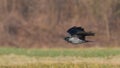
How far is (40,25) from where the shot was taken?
30703 mm

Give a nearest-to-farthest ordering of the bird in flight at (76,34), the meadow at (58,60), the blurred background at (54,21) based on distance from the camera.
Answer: the bird in flight at (76,34) → the meadow at (58,60) → the blurred background at (54,21)

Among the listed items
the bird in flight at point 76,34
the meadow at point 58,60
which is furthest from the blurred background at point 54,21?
the bird in flight at point 76,34

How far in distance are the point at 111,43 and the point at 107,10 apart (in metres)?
3.71

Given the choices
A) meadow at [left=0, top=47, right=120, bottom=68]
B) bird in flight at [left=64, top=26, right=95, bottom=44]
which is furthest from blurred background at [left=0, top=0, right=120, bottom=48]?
bird in flight at [left=64, top=26, right=95, bottom=44]

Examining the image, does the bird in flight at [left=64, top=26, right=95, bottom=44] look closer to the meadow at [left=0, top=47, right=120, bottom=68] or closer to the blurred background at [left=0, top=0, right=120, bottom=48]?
the meadow at [left=0, top=47, right=120, bottom=68]

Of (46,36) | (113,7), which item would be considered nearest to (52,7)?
(46,36)

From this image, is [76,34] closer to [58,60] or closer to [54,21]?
[58,60]

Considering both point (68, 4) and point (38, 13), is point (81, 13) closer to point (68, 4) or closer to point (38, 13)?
point (68, 4)

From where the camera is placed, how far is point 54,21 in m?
30.7

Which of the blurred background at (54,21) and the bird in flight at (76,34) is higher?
the blurred background at (54,21)

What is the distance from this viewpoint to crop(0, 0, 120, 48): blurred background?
1147 inches

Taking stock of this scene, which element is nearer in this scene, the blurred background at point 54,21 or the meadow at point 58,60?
the meadow at point 58,60

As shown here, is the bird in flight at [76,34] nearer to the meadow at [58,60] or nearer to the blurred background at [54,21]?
the meadow at [58,60]

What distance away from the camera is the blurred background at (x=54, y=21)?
29141mm
